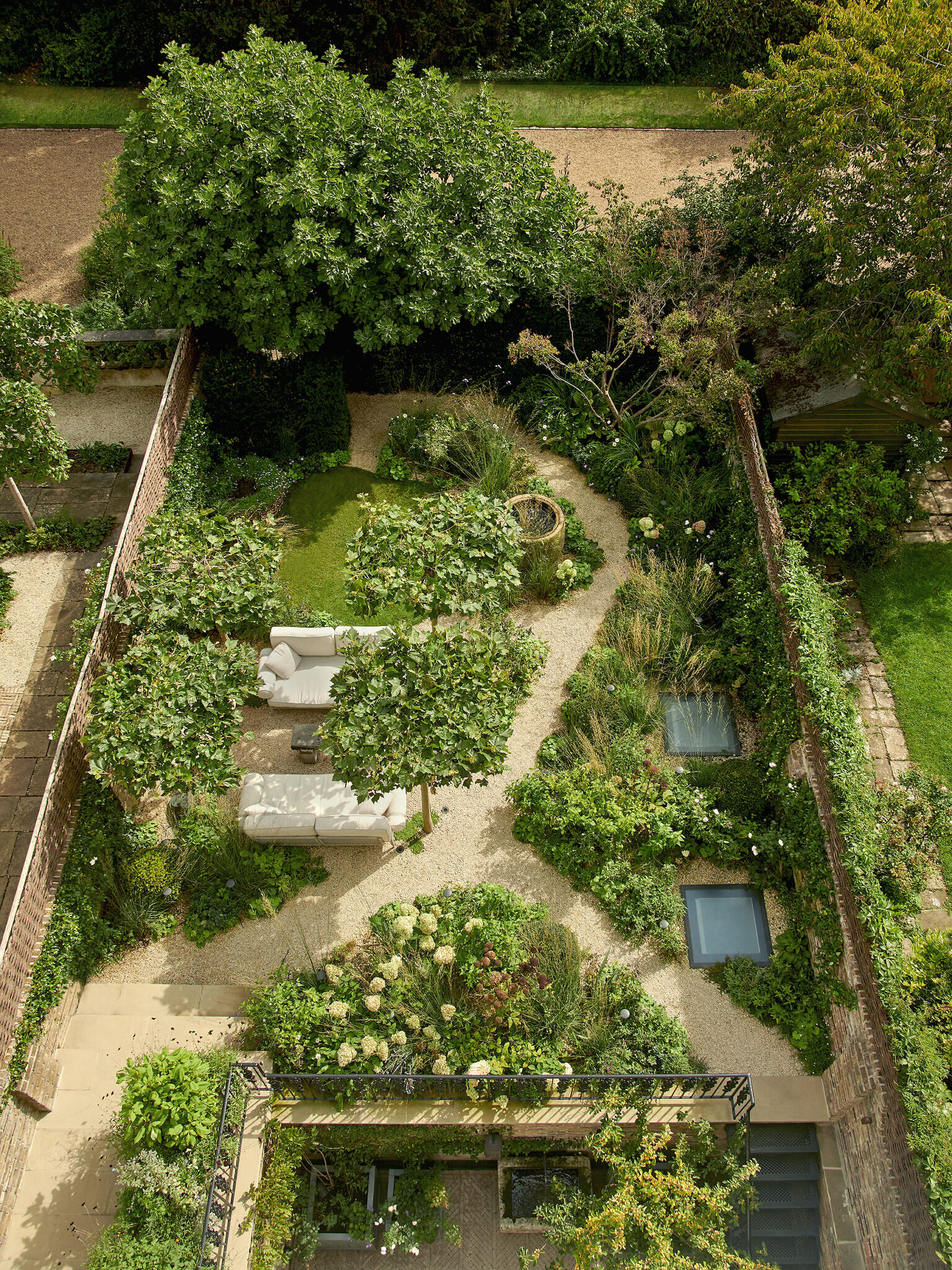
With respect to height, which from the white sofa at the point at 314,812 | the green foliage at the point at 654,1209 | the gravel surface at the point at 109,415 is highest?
the gravel surface at the point at 109,415

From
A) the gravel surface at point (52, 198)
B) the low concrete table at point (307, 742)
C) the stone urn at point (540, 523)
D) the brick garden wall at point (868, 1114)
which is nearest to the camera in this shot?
the brick garden wall at point (868, 1114)

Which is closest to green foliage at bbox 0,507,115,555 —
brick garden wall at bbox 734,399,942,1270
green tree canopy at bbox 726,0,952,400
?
brick garden wall at bbox 734,399,942,1270

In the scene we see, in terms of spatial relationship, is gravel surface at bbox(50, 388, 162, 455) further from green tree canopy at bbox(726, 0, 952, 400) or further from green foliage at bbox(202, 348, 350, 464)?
green tree canopy at bbox(726, 0, 952, 400)

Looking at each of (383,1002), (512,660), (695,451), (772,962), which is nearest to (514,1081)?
(383,1002)

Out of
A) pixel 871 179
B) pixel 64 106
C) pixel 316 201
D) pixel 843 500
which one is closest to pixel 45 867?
pixel 316 201

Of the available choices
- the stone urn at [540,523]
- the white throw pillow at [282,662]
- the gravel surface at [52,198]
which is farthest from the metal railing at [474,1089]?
the gravel surface at [52,198]

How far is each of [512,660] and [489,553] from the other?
1.28 m

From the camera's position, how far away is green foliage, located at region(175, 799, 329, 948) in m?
10.4

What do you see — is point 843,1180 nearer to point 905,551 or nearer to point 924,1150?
point 924,1150

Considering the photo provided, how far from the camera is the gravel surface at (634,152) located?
696 inches

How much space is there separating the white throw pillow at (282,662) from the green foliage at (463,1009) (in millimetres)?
3494

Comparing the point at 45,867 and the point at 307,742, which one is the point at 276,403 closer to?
the point at 307,742

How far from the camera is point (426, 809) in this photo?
10.9 m

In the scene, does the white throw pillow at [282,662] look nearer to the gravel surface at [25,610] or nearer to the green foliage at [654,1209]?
the gravel surface at [25,610]
